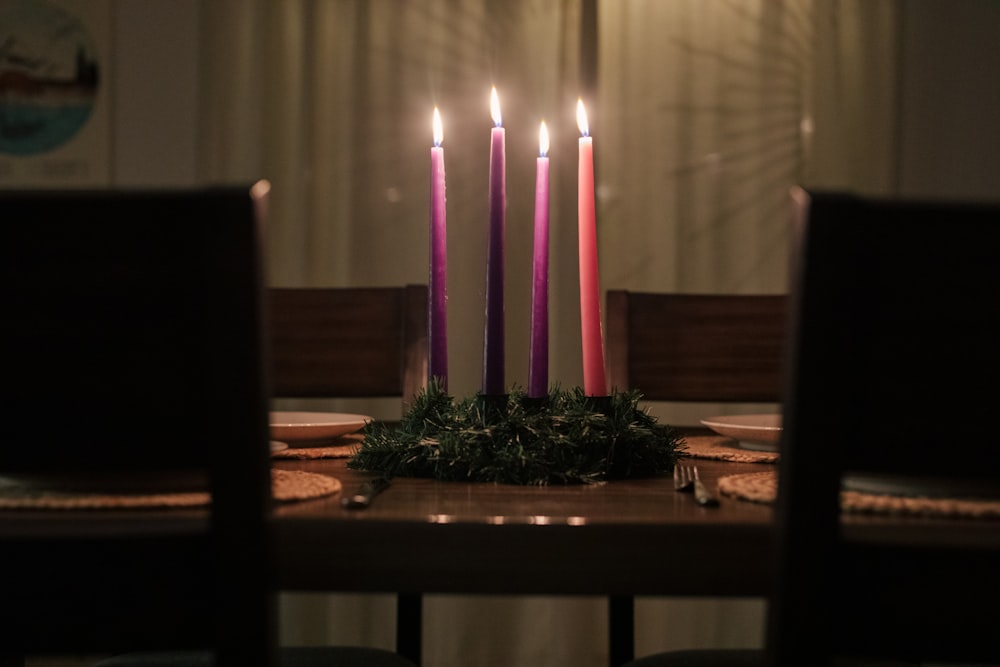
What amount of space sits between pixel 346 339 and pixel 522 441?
0.72 m

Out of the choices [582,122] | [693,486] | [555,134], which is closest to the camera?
[693,486]

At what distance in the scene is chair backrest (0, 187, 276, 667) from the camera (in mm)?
500

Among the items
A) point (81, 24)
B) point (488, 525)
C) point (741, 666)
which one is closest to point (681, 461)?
point (741, 666)

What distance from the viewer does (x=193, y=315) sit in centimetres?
51

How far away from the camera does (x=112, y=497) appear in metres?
0.66

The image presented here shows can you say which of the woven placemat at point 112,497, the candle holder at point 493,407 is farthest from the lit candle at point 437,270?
the woven placemat at point 112,497

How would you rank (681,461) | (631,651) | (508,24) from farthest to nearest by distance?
(508,24), (631,651), (681,461)

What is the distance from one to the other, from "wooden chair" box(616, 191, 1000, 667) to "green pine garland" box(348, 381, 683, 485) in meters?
0.28

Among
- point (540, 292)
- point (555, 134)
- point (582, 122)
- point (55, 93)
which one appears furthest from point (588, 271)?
point (55, 93)

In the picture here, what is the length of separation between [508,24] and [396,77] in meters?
0.34

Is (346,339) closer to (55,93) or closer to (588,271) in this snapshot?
(588,271)

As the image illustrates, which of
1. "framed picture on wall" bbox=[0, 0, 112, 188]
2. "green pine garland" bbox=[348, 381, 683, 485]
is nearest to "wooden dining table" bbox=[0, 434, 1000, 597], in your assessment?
"green pine garland" bbox=[348, 381, 683, 485]

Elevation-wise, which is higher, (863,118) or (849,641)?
(863,118)

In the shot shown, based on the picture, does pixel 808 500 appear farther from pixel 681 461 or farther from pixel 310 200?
pixel 310 200
